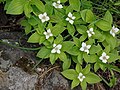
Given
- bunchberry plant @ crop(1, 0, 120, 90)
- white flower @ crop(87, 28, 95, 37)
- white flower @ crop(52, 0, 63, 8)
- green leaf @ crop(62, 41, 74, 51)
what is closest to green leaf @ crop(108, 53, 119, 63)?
bunchberry plant @ crop(1, 0, 120, 90)

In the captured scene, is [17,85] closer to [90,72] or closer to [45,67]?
[45,67]

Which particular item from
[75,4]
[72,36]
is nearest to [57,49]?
[72,36]

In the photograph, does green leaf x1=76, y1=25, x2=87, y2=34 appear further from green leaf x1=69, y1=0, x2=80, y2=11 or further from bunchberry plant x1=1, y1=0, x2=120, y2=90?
green leaf x1=69, y1=0, x2=80, y2=11

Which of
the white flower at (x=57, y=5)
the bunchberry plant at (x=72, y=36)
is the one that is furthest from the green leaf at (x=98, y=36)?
the white flower at (x=57, y=5)

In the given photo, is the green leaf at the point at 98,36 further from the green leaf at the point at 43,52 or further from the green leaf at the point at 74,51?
the green leaf at the point at 43,52

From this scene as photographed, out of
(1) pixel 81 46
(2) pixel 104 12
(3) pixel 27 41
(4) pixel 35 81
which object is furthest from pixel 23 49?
(2) pixel 104 12

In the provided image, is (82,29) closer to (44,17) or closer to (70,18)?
(70,18)

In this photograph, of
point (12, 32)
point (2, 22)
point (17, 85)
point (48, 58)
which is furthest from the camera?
point (2, 22)
